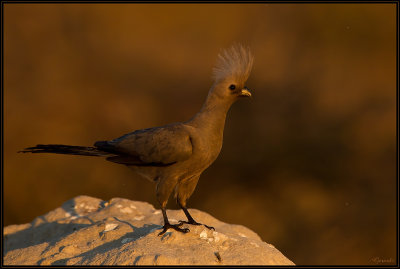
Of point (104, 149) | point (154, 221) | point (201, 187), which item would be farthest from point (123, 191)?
point (104, 149)

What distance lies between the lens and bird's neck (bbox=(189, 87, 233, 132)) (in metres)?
4.15

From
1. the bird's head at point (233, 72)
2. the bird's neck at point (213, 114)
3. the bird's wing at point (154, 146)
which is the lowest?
the bird's wing at point (154, 146)

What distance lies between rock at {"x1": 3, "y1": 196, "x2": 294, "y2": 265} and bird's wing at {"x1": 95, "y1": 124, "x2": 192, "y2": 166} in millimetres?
662

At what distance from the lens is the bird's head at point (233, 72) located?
13.7ft

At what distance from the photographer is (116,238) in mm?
4277

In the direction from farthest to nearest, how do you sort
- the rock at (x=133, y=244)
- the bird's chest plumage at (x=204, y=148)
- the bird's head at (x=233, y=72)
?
1. the bird's head at (x=233, y=72)
2. the bird's chest plumage at (x=204, y=148)
3. the rock at (x=133, y=244)

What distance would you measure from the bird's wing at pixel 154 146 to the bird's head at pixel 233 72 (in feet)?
1.75

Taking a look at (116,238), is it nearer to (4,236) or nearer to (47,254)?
(47,254)

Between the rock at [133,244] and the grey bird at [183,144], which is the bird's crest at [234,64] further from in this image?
the rock at [133,244]

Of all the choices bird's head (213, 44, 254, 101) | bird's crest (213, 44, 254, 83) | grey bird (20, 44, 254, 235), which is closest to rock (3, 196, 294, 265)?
grey bird (20, 44, 254, 235)

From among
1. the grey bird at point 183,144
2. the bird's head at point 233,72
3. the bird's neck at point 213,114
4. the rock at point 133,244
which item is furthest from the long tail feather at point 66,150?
the bird's head at point 233,72

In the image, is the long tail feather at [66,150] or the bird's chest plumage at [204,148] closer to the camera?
the bird's chest plumage at [204,148]

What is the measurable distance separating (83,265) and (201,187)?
6071 millimetres

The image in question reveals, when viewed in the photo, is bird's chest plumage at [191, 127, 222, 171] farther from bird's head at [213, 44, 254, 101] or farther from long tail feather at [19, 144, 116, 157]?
long tail feather at [19, 144, 116, 157]
